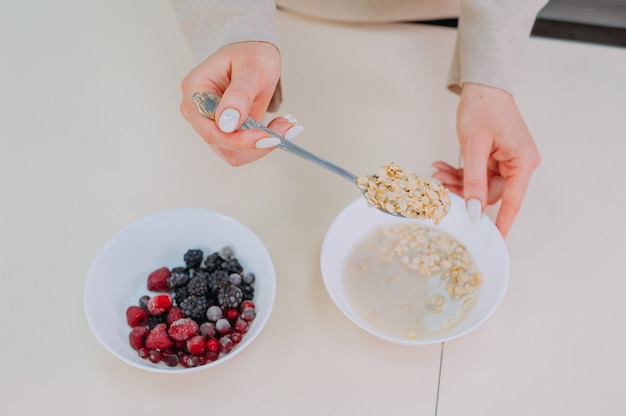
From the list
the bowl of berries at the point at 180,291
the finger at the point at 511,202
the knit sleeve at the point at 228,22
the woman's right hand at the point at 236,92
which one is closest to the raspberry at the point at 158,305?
the bowl of berries at the point at 180,291

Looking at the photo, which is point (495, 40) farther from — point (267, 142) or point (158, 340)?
point (158, 340)

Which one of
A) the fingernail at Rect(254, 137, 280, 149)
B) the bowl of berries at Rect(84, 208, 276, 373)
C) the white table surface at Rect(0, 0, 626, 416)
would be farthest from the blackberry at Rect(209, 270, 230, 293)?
the fingernail at Rect(254, 137, 280, 149)

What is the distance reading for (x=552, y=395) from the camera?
87cm

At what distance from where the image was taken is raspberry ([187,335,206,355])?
82cm

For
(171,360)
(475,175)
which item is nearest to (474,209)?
(475,175)

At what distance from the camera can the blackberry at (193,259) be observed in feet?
3.07

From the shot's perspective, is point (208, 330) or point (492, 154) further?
point (492, 154)

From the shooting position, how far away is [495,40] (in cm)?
104

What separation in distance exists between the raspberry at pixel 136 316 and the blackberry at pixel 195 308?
2.3 inches

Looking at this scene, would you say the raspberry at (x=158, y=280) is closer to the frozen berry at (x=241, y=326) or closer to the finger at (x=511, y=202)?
the frozen berry at (x=241, y=326)

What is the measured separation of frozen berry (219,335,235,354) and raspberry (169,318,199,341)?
40 millimetres

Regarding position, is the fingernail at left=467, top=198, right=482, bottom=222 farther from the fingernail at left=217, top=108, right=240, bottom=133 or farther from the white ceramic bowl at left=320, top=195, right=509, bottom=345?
the fingernail at left=217, top=108, right=240, bottom=133

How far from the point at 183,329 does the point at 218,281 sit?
9cm

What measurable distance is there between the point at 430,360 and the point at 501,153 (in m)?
0.37
